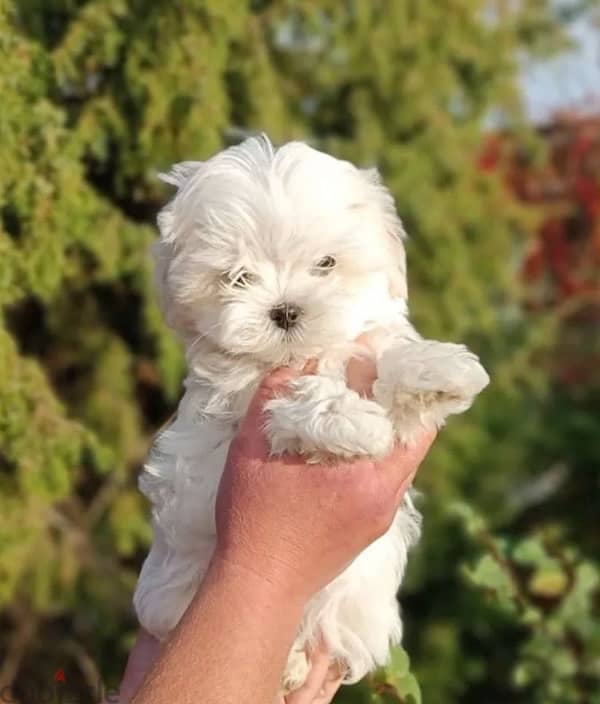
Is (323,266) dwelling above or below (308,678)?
above

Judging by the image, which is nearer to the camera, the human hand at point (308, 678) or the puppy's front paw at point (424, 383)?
the puppy's front paw at point (424, 383)

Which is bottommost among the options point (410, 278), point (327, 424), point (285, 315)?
point (410, 278)

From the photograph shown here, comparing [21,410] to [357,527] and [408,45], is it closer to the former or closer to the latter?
[357,527]

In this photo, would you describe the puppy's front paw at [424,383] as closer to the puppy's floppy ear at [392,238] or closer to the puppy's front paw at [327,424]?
the puppy's front paw at [327,424]

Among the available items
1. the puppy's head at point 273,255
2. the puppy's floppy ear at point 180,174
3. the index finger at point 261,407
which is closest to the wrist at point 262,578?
the index finger at point 261,407

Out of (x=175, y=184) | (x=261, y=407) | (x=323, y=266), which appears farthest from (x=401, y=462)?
(x=175, y=184)

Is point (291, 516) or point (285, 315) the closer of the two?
point (291, 516)

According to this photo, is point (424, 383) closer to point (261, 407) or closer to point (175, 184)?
point (261, 407)

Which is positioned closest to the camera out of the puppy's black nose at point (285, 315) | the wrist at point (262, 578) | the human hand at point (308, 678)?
the wrist at point (262, 578)
